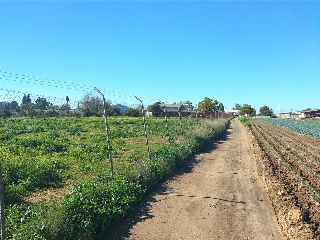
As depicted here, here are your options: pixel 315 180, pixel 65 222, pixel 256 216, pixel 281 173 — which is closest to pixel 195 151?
pixel 281 173

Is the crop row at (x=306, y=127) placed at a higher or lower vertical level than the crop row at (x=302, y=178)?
higher

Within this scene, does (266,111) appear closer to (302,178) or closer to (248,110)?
(248,110)

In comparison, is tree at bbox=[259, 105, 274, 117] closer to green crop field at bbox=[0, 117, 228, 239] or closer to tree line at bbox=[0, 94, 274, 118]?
tree line at bbox=[0, 94, 274, 118]

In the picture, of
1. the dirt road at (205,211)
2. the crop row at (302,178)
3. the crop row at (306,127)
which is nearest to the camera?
the dirt road at (205,211)

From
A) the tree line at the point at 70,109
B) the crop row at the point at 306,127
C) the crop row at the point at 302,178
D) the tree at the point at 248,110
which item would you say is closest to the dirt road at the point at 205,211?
the crop row at the point at 302,178

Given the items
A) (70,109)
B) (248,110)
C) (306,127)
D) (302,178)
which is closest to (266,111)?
(248,110)

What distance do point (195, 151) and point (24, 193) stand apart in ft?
40.3

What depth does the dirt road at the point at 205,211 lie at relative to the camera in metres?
7.90

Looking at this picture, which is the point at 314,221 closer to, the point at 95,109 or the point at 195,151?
the point at 195,151

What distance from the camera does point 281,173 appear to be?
14.8 m

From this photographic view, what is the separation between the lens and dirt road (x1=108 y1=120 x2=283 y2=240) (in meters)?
7.90

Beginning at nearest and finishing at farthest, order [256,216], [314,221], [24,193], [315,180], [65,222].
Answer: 1. [65,222]
2. [314,221]
3. [256,216]
4. [24,193]
5. [315,180]

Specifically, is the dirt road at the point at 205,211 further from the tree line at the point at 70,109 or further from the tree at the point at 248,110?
the tree at the point at 248,110

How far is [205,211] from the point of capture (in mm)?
9391
